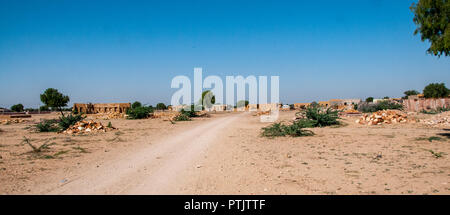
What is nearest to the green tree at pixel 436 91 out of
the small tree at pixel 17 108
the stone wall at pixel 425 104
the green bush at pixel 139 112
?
the stone wall at pixel 425 104

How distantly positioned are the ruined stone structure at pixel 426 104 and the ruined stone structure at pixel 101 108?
131ft

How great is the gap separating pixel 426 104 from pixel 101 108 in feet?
151

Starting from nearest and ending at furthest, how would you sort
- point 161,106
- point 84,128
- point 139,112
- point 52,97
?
point 84,128 → point 139,112 → point 52,97 → point 161,106

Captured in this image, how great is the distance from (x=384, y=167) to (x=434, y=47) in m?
5.49

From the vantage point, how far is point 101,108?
43.8 meters

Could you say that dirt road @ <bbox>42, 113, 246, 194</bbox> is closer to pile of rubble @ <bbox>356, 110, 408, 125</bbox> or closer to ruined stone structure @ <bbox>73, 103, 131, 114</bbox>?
pile of rubble @ <bbox>356, 110, 408, 125</bbox>

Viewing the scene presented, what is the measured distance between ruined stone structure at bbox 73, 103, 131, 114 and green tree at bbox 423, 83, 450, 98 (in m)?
66.8

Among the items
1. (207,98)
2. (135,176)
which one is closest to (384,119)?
(135,176)

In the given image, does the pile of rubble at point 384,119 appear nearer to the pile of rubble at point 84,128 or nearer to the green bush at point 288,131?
the green bush at point 288,131

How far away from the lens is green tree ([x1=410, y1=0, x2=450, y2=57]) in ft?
28.7

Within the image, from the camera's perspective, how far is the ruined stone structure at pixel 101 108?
4269 cm

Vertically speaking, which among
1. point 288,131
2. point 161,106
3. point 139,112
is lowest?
point 288,131

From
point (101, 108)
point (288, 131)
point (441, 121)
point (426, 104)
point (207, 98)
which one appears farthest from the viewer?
point (207, 98)

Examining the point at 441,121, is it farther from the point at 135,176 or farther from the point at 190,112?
the point at 190,112
